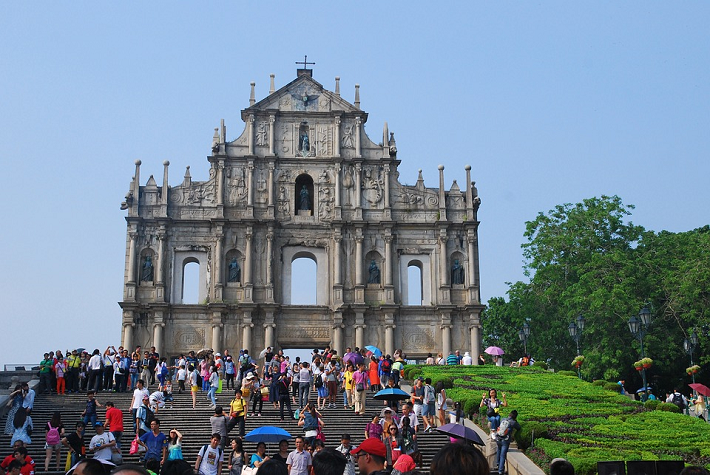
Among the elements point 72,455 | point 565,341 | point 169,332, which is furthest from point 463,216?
point 72,455

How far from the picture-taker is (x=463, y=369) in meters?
36.0

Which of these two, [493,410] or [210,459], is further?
[493,410]

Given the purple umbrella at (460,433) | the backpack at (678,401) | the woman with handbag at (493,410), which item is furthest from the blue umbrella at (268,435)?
the backpack at (678,401)

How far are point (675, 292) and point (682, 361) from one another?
3.81 meters

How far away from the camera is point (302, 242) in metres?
45.0

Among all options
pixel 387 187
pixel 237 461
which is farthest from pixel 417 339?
pixel 237 461

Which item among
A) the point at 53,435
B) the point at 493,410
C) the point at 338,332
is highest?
the point at 338,332

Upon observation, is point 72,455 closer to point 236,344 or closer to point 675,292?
point 236,344

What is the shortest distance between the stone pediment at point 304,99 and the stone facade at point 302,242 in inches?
2.0

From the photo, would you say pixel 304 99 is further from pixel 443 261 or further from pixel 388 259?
pixel 443 261

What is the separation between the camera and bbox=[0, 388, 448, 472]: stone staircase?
22.8 m

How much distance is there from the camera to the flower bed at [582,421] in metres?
20.7

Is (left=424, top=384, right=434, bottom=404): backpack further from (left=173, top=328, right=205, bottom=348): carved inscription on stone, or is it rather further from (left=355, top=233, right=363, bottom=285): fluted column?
(left=173, top=328, right=205, bottom=348): carved inscription on stone

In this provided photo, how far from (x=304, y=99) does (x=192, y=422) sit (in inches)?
944
